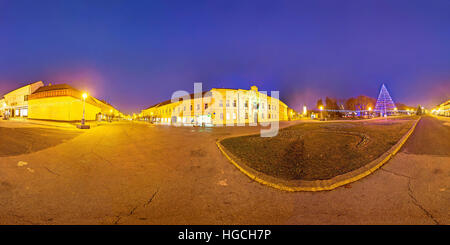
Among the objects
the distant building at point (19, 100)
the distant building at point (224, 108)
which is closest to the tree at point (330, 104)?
the distant building at point (224, 108)

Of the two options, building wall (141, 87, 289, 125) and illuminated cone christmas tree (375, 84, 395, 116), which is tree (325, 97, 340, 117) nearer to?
illuminated cone christmas tree (375, 84, 395, 116)

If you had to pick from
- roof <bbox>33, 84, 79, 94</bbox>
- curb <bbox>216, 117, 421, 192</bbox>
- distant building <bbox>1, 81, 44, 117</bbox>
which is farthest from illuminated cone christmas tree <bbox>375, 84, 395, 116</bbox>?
distant building <bbox>1, 81, 44, 117</bbox>

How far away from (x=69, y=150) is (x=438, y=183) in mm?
14554

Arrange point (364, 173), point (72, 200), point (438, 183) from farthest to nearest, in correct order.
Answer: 1. point (364, 173)
2. point (438, 183)
3. point (72, 200)

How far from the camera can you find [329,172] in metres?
5.66

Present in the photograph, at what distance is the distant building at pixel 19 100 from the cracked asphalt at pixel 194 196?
31.8m

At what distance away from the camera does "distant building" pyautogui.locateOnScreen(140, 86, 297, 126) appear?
128 ft

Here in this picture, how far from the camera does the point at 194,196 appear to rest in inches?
175

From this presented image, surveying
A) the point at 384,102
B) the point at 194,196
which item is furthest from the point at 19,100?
the point at 384,102

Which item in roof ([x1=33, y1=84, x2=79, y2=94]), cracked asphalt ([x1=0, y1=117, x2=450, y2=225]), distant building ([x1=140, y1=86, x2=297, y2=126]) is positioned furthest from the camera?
distant building ([x1=140, y1=86, x2=297, y2=126])

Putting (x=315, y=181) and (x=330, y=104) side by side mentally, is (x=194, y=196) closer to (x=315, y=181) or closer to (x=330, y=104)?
(x=315, y=181)

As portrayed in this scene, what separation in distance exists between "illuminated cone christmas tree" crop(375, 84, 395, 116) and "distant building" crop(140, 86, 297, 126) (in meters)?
82.3
